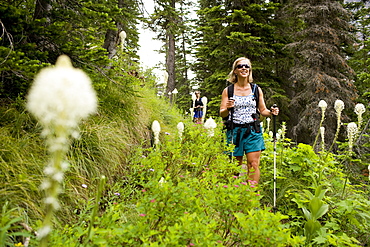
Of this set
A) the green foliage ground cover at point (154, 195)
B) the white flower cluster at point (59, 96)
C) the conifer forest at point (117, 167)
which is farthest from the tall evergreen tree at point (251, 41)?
the white flower cluster at point (59, 96)

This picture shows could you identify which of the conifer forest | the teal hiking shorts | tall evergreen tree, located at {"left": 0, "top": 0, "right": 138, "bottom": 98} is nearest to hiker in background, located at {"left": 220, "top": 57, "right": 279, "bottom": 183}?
the teal hiking shorts

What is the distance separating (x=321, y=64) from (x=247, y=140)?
9749 millimetres

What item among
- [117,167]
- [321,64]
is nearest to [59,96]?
[117,167]

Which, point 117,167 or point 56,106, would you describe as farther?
point 117,167

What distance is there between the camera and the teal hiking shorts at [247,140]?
352cm

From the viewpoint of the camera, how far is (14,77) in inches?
122

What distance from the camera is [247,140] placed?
3.57 metres

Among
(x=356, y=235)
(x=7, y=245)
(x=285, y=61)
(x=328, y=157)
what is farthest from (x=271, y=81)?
(x=7, y=245)

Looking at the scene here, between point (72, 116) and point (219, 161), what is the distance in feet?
8.57

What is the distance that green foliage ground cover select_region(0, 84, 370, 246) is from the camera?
172 cm

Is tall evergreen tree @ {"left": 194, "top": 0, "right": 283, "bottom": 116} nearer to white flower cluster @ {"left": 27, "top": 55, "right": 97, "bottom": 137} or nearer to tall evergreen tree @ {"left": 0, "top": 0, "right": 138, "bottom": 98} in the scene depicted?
tall evergreen tree @ {"left": 0, "top": 0, "right": 138, "bottom": 98}

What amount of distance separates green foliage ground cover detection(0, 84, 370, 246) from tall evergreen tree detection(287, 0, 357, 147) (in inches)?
284

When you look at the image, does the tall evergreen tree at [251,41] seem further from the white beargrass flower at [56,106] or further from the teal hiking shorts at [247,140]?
the white beargrass flower at [56,106]

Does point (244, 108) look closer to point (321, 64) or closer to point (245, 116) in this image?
point (245, 116)
